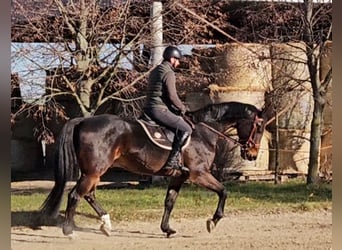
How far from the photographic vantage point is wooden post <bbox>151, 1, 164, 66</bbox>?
527 centimetres

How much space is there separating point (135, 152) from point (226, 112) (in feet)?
2.42

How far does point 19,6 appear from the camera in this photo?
518 cm

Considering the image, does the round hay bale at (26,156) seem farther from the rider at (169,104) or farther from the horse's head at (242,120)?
the horse's head at (242,120)

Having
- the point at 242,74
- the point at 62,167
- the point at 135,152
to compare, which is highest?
the point at 242,74

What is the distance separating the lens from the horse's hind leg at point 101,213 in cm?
516

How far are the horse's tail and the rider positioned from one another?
57 cm

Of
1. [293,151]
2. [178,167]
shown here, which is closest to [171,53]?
[178,167]

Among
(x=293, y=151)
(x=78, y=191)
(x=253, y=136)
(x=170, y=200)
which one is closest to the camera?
(x=78, y=191)

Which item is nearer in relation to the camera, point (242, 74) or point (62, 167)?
point (62, 167)

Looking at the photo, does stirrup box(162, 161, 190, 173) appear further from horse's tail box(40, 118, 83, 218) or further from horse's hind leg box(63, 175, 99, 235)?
horse's tail box(40, 118, 83, 218)

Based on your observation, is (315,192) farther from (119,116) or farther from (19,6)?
(19,6)

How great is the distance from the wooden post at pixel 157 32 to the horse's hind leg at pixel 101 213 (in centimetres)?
107

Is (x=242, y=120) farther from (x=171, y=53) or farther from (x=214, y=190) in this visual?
(x=171, y=53)

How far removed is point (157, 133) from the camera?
17.0 feet
